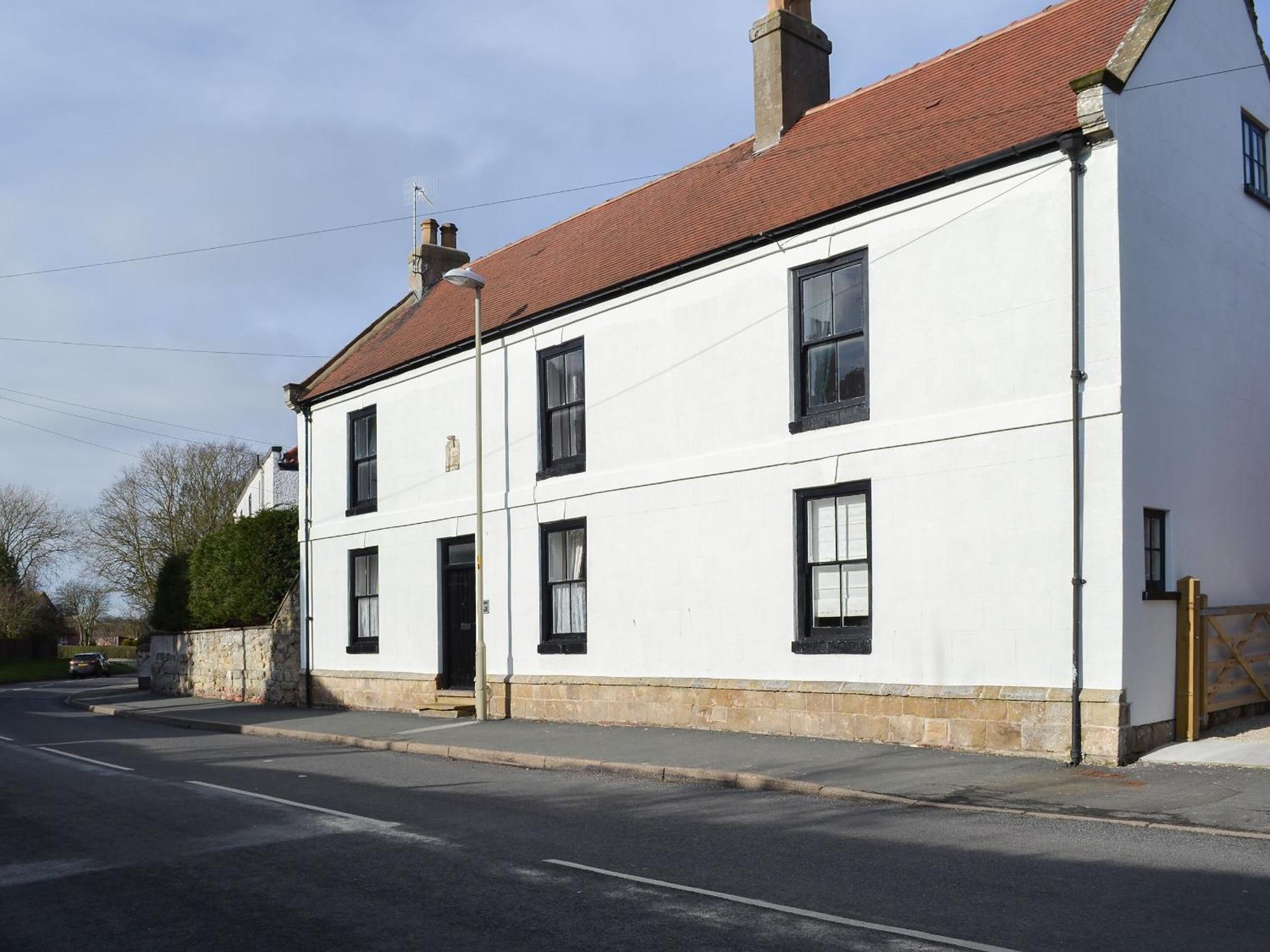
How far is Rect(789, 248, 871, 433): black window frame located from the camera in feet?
48.0

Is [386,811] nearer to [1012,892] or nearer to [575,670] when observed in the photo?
[1012,892]

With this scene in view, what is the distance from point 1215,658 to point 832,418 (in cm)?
536

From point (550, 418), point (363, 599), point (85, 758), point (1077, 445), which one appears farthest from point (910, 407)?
point (363, 599)

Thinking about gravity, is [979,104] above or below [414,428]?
above

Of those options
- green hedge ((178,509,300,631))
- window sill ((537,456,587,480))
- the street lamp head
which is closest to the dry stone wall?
green hedge ((178,509,300,631))

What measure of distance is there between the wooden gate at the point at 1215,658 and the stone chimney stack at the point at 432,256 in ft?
65.6

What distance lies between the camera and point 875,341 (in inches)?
569

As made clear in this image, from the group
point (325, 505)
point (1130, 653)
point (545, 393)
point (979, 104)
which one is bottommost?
point (1130, 653)

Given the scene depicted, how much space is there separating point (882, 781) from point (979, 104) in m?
9.01

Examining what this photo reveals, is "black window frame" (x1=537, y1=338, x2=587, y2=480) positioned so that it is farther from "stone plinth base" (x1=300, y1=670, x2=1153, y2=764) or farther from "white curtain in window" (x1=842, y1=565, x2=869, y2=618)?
"white curtain in window" (x1=842, y1=565, x2=869, y2=618)

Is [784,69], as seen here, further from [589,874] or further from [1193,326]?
[589,874]

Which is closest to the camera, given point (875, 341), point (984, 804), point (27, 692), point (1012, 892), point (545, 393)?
point (1012, 892)

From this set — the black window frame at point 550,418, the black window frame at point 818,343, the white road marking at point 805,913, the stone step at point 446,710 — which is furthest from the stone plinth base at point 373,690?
the white road marking at point 805,913

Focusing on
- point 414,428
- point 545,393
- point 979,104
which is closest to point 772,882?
point 979,104
